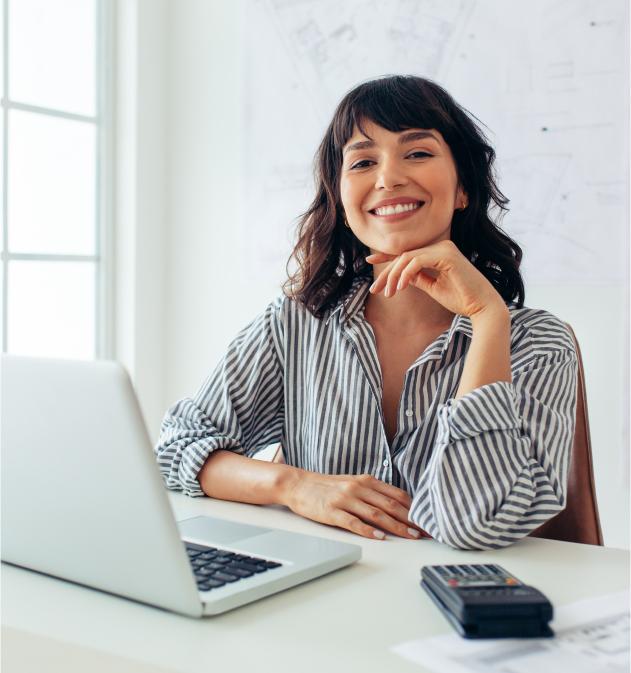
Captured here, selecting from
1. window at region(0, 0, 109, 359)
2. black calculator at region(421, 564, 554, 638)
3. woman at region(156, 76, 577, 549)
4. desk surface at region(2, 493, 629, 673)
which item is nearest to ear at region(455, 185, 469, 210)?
woman at region(156, 76, 577, 549)

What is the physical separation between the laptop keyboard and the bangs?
852 mm

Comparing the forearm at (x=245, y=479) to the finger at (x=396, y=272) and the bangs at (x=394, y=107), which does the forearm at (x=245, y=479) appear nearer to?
the finger at (x=396, y=272)

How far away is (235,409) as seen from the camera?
4.98 ft

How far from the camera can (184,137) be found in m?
3.26

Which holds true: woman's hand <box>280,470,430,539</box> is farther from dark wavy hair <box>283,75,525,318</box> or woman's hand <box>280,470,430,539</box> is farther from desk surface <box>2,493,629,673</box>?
dark wavy hair <box>283,75,525,318</box>

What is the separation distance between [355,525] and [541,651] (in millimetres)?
426

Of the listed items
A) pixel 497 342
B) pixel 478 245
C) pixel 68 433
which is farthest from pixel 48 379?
pixel 478 245

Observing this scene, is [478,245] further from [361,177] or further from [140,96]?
[140,96]

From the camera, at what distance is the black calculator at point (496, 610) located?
72 centimetres

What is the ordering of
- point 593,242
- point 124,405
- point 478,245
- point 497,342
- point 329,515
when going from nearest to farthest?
1. point 124,405
2. point 329,515
3. point 497,342
4. point 478,245
5. point 593,242

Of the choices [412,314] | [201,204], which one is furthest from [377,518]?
[201,204]

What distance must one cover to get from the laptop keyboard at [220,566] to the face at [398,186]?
2.44 feet

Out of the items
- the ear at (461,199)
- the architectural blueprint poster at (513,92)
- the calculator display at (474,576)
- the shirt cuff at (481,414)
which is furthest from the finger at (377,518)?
the architectural blueprint poster at (513,92)

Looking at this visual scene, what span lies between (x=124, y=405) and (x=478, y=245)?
1.07 meters
